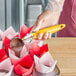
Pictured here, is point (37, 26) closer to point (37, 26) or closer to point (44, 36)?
point (37, 26)

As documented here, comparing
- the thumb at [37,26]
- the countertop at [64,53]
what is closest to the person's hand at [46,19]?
the thumb at [37,26]

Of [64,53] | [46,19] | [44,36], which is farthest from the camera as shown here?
[46,19]

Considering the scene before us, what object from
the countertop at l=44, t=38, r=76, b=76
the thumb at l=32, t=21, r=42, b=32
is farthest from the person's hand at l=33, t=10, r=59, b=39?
the countertop at l=44, t=38, r=76, b=76

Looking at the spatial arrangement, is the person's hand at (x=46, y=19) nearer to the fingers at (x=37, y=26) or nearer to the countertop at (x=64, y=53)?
the fingers at (x=37, y=26)

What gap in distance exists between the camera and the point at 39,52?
2.44 ft

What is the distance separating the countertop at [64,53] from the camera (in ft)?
2.22

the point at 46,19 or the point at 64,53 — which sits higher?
the point at 46,19

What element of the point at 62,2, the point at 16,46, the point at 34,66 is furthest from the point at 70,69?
the point at 62,2

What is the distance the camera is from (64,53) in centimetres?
84

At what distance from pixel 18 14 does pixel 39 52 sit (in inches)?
53.7

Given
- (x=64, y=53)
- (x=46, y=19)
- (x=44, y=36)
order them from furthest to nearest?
(x=46, y=19) → (x=44, y=36) → (x=64, y=53)

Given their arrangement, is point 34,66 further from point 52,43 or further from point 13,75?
point 52,43

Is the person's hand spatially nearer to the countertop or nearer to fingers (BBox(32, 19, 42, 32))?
fingers (BBox(32, 19, 42, 32))

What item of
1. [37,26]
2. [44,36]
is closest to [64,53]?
[44,36]
